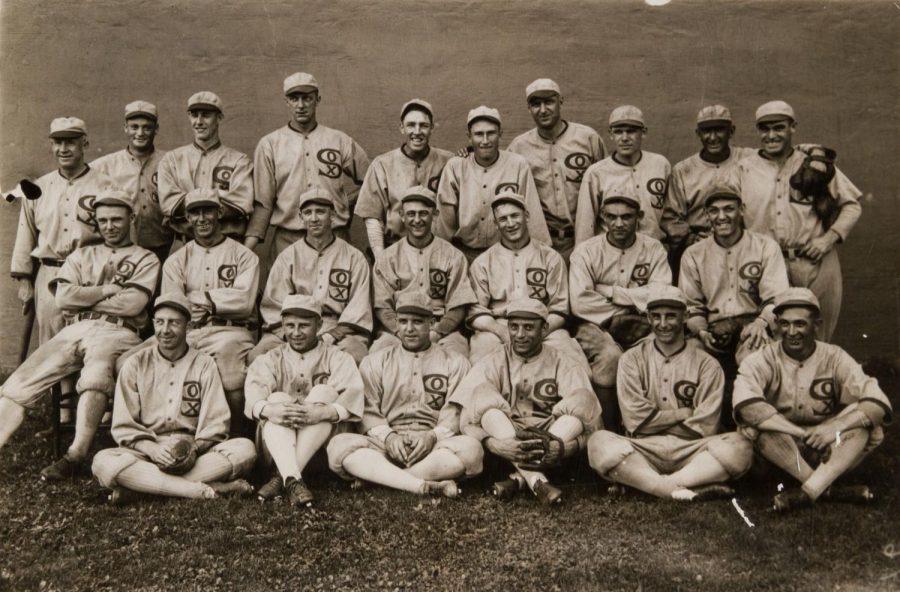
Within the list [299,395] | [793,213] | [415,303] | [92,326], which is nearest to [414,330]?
[415,303]

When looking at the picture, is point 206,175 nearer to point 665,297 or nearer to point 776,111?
point 665,297

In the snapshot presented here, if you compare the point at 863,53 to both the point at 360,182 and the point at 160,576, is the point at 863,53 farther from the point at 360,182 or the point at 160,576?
the point at 160,576

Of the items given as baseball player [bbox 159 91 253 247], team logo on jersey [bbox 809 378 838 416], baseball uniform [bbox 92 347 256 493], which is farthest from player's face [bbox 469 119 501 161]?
team logo on jersey [bbox 809 378 838 416]

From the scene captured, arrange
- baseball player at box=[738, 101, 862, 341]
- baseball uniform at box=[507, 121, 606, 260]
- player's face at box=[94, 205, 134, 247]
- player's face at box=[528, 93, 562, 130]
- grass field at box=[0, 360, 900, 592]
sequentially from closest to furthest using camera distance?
1. grass field at box=[0, 360, 900, 592]
2. player's face at box=[94, 205, 134, 247]
3. baseball player at box=[738, 101, 862, 341]
4. player's face at box=[528, 93, 562, 130]
5. baseball uniform at box=[507, 121, 606, 260]

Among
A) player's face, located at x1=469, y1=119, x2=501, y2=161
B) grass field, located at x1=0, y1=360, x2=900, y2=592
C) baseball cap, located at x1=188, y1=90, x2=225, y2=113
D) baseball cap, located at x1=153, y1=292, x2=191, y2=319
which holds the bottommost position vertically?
grass field, located at x1=0, y1=360, x2=900, y2=592

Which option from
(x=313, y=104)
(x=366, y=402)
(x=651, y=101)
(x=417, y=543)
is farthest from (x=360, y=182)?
(x=417, y=543)

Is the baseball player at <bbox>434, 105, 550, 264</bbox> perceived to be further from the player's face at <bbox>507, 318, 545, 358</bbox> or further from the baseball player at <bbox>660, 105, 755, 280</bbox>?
the player's face at <bbox>507, 318, 545, 358</bbox>
